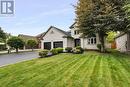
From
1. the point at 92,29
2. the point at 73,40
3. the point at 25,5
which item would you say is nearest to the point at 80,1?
the point at 92,29

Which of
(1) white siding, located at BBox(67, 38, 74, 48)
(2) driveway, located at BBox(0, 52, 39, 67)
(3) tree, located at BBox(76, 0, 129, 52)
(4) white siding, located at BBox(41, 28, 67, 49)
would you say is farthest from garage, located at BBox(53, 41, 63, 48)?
(2) driveway, located at BBox(0, 52, 39, 67)

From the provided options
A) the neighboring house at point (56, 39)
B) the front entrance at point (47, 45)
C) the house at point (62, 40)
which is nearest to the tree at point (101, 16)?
the house at point (62, 40)

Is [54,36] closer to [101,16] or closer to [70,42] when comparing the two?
[70,42]

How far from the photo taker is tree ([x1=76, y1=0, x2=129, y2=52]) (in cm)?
3256

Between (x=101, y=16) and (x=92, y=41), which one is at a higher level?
(x=101, y=16)

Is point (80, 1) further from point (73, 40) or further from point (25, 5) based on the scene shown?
point (73, 40)

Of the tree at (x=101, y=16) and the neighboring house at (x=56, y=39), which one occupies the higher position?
the tree at (x=101, y=16)

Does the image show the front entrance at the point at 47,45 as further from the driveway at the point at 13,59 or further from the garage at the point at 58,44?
the driveway at the point at 13,59

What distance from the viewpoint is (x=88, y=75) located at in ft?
49.9

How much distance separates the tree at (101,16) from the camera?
32.6 metres

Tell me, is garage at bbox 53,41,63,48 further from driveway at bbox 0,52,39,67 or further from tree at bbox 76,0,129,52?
driveway at bbox 0,52,39,67

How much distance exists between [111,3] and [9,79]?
2342cm

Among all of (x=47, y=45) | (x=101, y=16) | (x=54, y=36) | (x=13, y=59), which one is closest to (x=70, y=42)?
(x=54, y=36)

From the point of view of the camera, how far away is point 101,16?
1297 inches
